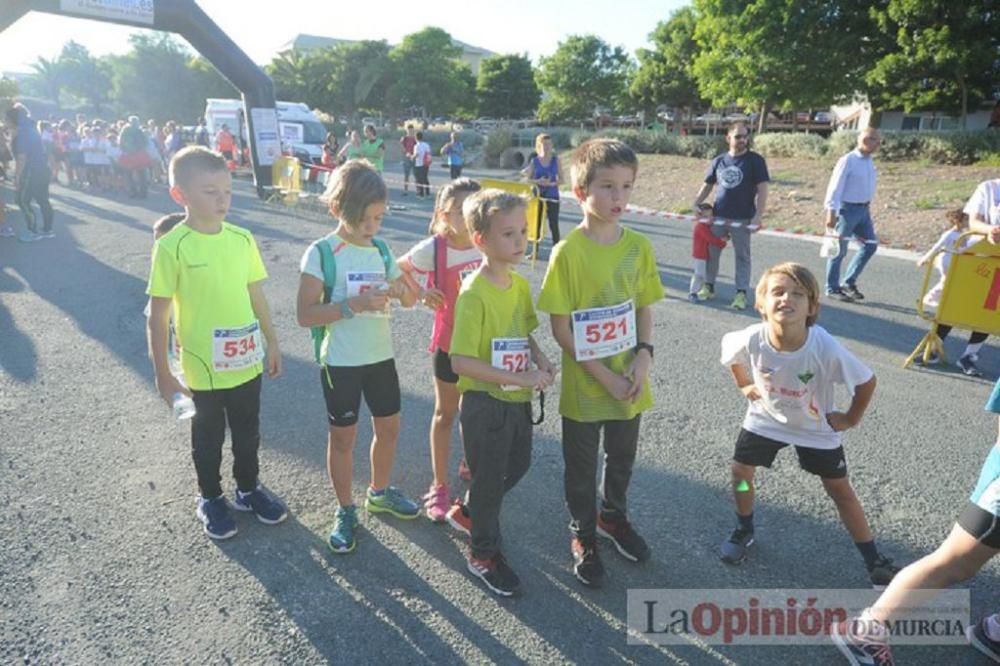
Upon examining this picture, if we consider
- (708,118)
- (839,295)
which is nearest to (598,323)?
(839,295)

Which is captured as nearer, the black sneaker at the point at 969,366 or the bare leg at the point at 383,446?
the bare leg at the point at 383,446

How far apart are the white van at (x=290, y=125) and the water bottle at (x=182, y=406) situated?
19.9 meters

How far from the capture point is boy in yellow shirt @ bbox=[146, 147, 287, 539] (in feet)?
8.96

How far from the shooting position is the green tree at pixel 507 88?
67.6 meters

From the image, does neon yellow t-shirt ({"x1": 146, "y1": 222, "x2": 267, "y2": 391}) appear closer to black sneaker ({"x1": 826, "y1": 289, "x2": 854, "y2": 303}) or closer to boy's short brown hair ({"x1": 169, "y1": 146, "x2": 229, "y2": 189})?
boy's short brown hair ({"x1": 169, "y1": 146, "x2": 229, "y2": 189})

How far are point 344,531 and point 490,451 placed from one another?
910mm

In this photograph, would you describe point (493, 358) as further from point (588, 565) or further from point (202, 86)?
point (202, 86)

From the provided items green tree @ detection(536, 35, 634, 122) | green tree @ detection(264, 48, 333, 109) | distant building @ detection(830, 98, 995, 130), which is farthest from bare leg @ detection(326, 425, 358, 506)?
green tree @ detection(264, 48, 333, 109)

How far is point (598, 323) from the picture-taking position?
2525 mm

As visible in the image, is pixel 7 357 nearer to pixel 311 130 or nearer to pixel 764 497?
pixel 764 497

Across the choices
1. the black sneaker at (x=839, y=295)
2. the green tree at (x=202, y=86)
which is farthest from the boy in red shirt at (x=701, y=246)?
the green tree at (x=202, y=86)

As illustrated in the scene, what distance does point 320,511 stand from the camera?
A: 3.22 m

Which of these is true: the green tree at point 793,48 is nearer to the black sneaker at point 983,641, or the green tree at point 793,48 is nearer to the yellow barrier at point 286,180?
the yellow barrier at point 286,180

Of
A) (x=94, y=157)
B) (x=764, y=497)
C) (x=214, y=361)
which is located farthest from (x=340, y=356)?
(x=94, y=157)
